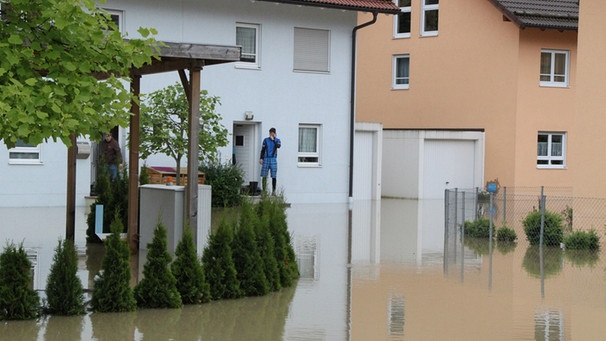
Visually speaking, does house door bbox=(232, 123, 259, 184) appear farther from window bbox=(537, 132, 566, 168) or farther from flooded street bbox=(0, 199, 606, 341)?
window bbox=(537, 132, 566, 168)

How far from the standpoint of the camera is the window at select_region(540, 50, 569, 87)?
39.5m

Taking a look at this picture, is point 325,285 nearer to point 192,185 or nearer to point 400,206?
point 192,185

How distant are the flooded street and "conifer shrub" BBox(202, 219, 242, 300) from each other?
0.18 metres

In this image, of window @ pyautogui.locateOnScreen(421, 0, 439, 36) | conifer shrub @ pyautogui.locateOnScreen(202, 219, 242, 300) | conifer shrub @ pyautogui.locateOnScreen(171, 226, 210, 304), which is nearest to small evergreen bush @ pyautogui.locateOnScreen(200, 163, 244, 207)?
window @ pyautogui.locateOnScreen(421, 0, 439, 36)

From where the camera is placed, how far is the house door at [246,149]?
113 feet

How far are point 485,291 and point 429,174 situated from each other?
23351 millimetres

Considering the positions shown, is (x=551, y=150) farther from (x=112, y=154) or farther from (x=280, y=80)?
(x=112, y=154)

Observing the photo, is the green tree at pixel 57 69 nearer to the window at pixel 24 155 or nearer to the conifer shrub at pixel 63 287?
the conifer shrub at pixel 63 287

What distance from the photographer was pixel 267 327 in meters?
12.5

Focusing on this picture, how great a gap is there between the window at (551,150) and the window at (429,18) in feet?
17.8

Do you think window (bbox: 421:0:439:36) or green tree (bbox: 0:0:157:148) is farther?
window (bbox: 421:0:439:36)

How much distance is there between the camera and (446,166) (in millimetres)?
39500

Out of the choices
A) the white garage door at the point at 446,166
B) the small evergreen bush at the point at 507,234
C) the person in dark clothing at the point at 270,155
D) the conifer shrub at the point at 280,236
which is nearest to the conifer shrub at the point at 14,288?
the conifer shrub at the point at 280,236

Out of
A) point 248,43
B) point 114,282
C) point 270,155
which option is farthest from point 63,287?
point 248,43
